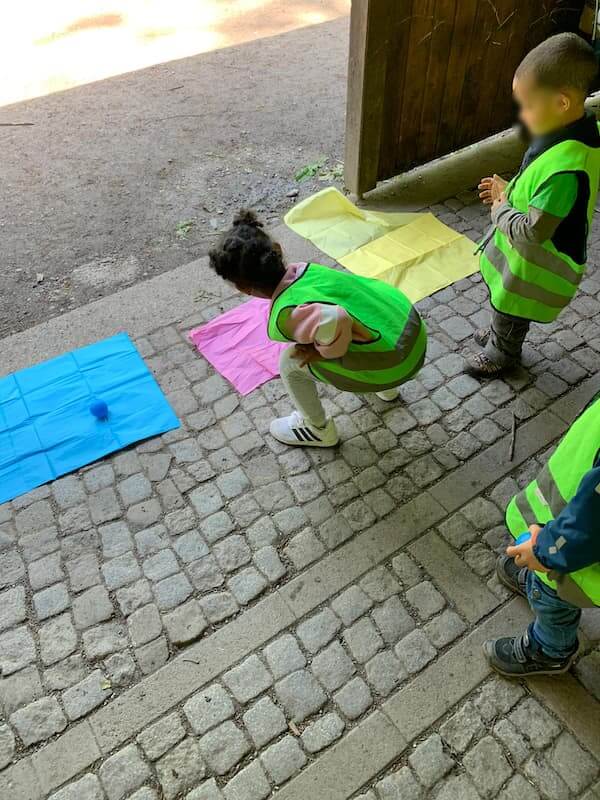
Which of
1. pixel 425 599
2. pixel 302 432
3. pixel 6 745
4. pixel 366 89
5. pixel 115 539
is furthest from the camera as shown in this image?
pixel 366 89

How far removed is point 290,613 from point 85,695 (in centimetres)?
90

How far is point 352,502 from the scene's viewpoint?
3.18 metres

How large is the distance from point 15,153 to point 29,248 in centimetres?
163

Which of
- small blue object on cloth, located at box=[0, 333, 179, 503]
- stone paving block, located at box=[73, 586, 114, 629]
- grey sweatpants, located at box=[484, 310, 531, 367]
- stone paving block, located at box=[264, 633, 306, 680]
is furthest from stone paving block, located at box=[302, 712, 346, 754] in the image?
grey sweatpants, located at box=[484, 310, 531, 367]

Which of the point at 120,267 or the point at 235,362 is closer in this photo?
the point at 235,362

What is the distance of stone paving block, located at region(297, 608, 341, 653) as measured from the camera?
2709 mm

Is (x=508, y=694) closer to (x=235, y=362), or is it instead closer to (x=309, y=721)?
(x=309, y=721)

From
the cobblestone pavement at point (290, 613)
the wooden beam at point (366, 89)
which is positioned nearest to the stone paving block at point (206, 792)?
the cobblestone pavement at point (290, 613)

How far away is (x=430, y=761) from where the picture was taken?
2396 mm

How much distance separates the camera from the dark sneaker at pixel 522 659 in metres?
2.48

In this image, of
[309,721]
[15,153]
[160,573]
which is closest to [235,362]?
[160,573]

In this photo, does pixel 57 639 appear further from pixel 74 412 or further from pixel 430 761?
pixel 430 761

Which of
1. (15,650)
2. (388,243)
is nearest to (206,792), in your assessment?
(15,650)

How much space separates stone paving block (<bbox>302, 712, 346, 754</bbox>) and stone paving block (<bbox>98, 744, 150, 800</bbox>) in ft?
2.02
